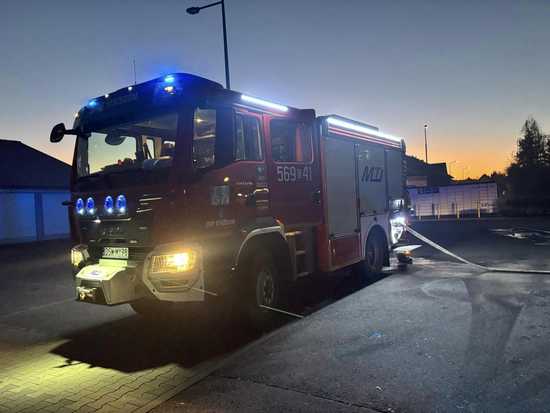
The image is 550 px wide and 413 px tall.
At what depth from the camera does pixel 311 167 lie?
731cm

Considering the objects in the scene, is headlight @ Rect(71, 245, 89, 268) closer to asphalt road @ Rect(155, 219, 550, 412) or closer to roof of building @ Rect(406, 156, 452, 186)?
asphalt road @ Rect(155, 219, 550, 412)

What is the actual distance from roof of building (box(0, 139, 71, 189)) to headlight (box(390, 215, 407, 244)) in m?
18.1

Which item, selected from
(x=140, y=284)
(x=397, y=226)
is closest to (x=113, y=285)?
(x=140, y=284)

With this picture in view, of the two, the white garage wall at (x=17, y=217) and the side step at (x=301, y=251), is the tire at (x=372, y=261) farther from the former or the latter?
the white garage wall at (x=17, y=217)

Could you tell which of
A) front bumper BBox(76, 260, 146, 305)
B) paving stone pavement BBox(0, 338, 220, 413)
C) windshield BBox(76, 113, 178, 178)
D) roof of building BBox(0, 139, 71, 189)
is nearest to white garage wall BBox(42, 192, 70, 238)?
roof of building BBox(0, 139, 71, 189)

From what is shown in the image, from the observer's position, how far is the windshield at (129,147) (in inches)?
203

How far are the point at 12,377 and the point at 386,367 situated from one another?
3.91 metres

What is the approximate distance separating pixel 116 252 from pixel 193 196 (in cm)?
122

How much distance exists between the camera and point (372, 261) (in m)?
9.53

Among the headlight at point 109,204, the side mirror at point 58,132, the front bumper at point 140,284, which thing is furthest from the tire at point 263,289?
the side mirror at point 58,132

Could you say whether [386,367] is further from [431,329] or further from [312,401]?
[431,329]

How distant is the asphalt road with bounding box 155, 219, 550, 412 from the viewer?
3.79m

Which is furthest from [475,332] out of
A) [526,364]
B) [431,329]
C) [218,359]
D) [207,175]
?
[207,175]

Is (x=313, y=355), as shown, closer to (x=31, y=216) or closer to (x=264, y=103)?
(x=264, y=103)
